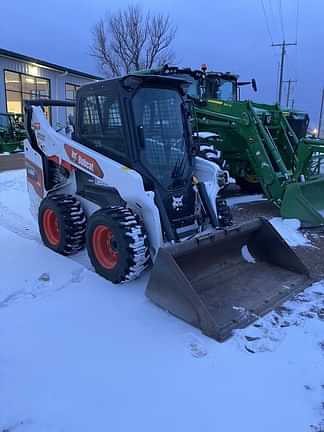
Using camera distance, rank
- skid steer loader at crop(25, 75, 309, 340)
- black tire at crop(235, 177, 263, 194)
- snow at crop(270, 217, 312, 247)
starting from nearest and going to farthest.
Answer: skid steer loader at crop(25, 75, 309, 340) → snow at crop(270, 217, 312, 247) → black tire at crop(235, 177, 263, 194)

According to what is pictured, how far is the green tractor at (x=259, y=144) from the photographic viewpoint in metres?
5.82

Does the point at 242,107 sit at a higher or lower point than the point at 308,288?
higher

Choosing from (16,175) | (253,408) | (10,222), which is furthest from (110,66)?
(253,408)

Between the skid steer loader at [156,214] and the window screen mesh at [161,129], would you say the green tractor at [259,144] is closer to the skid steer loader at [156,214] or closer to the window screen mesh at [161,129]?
the window screen mesh at [161,129]

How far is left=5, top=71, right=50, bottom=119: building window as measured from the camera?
18.7 metres

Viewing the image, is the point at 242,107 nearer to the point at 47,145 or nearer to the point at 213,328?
the point at 47,145

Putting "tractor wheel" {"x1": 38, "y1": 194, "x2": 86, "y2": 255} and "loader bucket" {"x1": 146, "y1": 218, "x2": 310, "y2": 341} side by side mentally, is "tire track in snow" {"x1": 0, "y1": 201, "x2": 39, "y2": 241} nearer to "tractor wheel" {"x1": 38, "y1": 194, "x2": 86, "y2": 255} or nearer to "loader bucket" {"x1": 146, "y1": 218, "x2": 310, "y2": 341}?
"tractor wheel" {"x1": 38, "y1": 194, "x2": 86, "y2": 255}

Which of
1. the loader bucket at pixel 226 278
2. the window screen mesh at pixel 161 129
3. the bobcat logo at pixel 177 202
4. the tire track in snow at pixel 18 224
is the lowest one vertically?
the tire track in snow at pixel 18 224

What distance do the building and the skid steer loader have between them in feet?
42.4

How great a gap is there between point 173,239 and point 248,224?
0.78 meters

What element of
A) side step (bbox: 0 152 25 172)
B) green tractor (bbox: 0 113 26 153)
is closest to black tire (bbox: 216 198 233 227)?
side step (bbox: 0 152 25 172)

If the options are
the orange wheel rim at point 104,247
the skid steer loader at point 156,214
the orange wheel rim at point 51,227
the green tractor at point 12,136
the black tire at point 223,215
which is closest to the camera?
the skid steer loader at point 156,214

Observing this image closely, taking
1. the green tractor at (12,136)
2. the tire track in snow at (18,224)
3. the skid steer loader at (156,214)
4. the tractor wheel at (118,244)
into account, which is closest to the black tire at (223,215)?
the skid steer loader at (156,214)

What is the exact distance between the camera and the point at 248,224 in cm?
366
